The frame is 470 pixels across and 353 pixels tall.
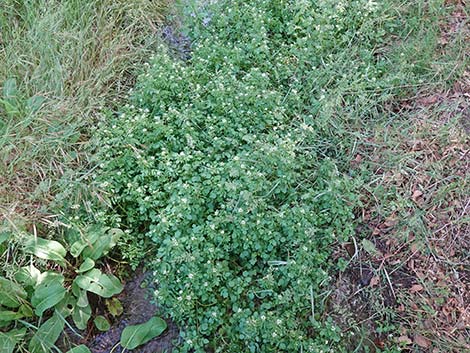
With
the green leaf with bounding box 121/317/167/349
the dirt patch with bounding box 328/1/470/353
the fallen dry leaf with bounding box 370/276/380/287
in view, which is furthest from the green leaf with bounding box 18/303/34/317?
the fallen dry leaf with bounding box 370/276/380/287

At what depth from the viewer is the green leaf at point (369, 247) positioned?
8.79ft

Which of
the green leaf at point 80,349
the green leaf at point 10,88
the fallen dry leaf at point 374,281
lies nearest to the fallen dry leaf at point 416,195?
the fallen dry leaf at point 374,281

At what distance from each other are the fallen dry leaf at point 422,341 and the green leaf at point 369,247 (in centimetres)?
46

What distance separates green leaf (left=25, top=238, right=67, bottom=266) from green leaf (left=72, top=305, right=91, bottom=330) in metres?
0.25

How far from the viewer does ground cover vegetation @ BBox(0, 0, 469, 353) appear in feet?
8.06

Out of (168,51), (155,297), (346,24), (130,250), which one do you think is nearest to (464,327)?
(155,297)

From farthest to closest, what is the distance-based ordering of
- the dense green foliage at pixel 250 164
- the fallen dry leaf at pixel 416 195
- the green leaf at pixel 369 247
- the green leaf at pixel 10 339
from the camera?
the fallen dry leaf at pixel 416 195 → the green leaf at pixel 369 247 → the dense green foliage at pixel 250 164 → the green leaf at pixel 10 339

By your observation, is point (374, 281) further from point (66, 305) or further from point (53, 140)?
point (53, 140)

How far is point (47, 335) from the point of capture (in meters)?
2.43

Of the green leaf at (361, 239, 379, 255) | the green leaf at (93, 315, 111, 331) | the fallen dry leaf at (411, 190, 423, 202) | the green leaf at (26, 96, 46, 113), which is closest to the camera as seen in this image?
the green leaf at (93, 315, 111, 331)

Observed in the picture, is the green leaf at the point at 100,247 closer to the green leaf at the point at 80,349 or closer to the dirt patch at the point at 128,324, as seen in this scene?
the dirt patch at the point at 128,324

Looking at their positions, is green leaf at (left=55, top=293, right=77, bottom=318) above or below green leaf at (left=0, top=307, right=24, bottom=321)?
above

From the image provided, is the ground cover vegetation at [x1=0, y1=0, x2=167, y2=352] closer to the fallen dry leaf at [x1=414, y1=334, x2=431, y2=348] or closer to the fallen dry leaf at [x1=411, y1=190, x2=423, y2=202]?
the fallen dry leaf at [x1=414, y1=334, x2=431, y2=348]

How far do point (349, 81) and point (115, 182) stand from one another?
1.63 metres
